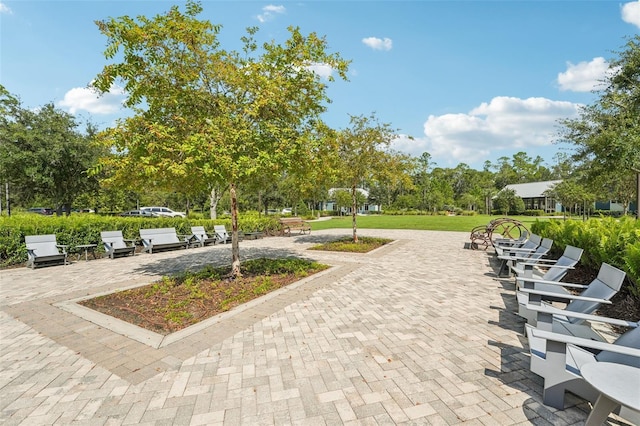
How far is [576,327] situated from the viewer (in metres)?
3.69

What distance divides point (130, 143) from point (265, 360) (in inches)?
197

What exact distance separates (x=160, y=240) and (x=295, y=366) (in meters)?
12.1

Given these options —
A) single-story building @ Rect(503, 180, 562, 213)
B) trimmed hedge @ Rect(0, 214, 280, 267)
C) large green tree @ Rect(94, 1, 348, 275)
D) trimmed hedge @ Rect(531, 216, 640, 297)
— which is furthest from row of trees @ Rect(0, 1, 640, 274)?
single-story building @ Rect(503, 180, 562, 213)

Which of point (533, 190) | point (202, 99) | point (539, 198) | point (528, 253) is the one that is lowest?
point (528, 253)

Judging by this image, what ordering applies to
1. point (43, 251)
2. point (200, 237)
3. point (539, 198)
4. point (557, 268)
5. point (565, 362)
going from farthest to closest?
point (539, 198)
point (200, 237)
point (43, 251)
point (557, 268)
point (565, 362)

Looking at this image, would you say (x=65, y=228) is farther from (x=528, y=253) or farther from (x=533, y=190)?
(x=533, y=190)

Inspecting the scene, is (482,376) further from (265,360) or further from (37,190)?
(37,190)

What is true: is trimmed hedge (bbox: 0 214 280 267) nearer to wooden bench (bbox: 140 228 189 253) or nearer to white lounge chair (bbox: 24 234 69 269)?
white lounge chair (bbox: 24 234 69 269)

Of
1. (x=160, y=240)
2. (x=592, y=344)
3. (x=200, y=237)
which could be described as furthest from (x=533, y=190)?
(x=592, y=344)

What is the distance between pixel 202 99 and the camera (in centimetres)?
684

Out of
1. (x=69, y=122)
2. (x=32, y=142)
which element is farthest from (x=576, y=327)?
(x=69, y=122)

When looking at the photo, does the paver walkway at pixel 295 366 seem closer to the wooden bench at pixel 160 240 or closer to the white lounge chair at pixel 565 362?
the white lounge chair at pixel 565 362

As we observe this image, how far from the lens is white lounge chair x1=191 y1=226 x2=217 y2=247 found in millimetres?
15039

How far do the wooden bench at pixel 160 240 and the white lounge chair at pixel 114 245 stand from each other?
→ 728 millimetres
